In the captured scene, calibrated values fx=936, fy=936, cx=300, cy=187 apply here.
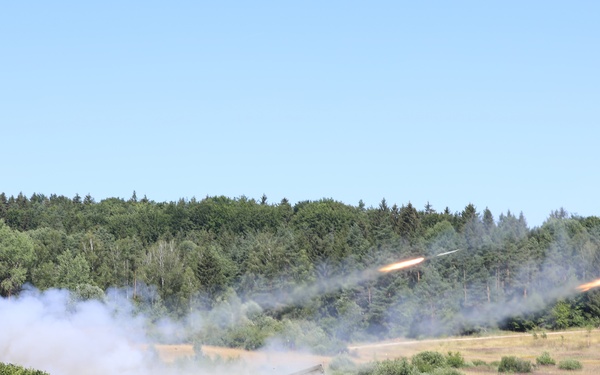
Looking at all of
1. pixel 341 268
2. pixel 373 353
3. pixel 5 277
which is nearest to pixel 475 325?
pixel 341 268

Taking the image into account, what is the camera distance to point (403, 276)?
436ft

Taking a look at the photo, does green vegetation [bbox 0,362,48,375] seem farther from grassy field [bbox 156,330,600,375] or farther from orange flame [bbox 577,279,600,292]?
orange flame [bbox 577,279,600,292]

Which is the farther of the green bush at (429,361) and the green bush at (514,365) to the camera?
the green bush at (514,365)

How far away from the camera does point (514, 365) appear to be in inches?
3270

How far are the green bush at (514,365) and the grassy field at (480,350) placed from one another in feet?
2.55

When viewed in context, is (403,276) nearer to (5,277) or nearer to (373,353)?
(373,353)

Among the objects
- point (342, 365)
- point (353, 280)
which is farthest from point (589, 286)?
point (342, 365)

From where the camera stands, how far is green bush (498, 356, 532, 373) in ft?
270

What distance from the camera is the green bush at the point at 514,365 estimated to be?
8231cm

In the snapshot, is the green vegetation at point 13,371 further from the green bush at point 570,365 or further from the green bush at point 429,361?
the green bush at point 570,365

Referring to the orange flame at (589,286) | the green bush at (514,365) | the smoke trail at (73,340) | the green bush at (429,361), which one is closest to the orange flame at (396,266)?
the orange flame at (589,286)

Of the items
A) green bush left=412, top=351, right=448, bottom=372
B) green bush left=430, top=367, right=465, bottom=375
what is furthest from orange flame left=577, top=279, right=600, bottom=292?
green bush left=430, top=367, right=465, bottom=375

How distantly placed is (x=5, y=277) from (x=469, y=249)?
66704 millimetres

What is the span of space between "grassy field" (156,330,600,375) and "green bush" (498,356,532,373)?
2.55 feet
